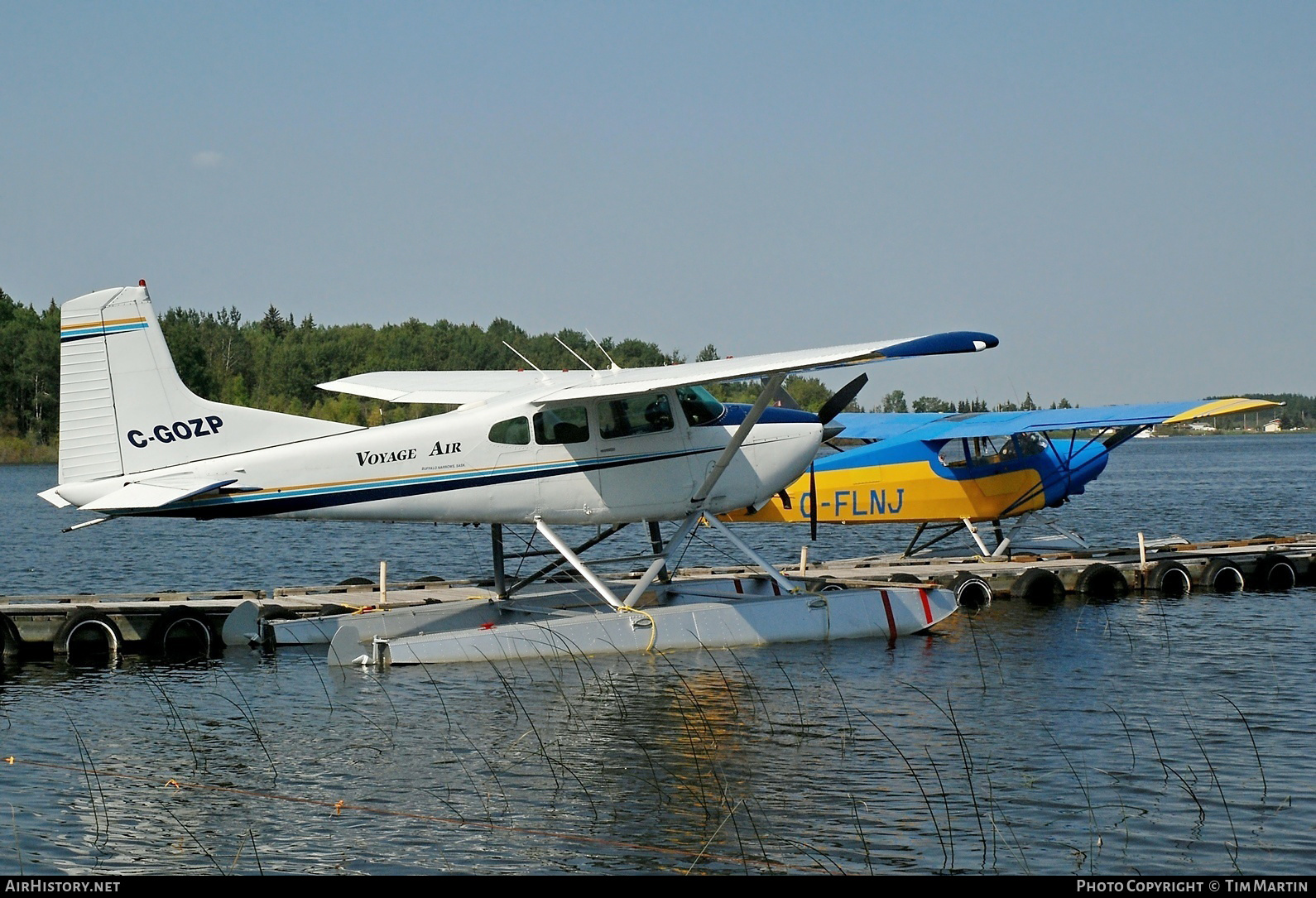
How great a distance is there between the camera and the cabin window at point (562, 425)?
47.1ft

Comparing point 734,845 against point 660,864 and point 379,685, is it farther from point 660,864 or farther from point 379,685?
point 379,685

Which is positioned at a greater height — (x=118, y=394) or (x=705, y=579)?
(x=118, y=394)

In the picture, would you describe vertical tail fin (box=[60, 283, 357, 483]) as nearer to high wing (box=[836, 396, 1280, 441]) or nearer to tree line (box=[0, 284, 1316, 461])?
high wing (box=[836, 396, 1280, 441])

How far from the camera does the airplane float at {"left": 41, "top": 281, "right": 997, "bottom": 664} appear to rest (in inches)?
502

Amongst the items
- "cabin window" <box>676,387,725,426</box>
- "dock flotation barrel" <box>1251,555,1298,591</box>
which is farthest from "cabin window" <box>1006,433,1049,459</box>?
"cabin window" <box>676,387,725,426</box>

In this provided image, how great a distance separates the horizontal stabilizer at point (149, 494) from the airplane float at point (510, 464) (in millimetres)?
21

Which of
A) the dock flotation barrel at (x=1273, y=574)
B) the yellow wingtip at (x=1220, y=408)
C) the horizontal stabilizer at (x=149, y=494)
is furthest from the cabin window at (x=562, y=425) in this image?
the dock flotation barrel at (x=1273, y=574)

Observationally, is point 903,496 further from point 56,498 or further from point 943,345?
point 56,498

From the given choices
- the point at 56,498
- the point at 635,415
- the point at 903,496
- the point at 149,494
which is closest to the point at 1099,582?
the point at 903,496

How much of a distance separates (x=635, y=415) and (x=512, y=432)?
1.41 metres

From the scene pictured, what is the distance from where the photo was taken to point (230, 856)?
8.05 meters

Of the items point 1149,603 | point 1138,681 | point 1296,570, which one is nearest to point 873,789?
point 1138,681

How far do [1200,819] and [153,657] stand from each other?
11511 millimetres

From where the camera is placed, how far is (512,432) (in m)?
14.2
